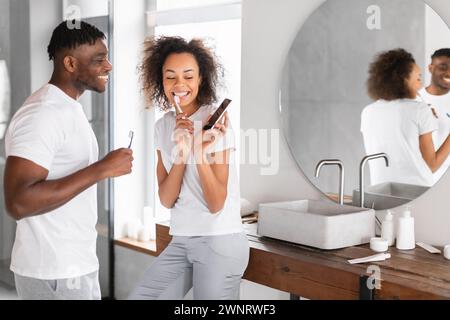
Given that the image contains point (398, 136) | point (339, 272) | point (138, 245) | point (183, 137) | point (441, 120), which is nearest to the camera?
point (339, 272)

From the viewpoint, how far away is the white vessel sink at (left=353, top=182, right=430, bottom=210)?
1.73 meters

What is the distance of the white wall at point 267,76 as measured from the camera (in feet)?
6.57

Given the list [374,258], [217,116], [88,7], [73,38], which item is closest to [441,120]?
[374,258]

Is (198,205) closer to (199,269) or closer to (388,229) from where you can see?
(199,269)

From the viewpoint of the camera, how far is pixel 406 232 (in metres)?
1.64

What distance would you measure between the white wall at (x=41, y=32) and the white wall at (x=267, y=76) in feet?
2.17

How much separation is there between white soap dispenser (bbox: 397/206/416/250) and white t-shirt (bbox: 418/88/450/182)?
143 mm

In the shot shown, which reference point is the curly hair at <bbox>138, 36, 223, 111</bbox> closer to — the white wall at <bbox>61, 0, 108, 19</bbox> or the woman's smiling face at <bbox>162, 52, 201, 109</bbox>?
the woman's smiling face at <bbox>162, 52, 201, 109</bbox>

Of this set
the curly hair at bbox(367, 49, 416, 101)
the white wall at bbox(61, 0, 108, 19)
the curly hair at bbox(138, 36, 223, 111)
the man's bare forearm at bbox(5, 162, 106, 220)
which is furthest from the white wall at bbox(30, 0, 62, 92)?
the curly hair at bbox(367, 49, 416, 101)

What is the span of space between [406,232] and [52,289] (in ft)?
3.12

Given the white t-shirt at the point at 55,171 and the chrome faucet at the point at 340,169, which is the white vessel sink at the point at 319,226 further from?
the white t-shirt at the point at 55,171

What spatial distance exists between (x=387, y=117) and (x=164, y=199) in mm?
731
